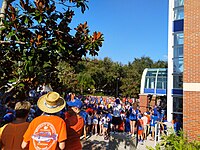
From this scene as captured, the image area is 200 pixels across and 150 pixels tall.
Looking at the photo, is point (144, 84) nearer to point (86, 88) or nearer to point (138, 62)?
point (86, 88)

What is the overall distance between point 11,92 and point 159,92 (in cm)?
1838

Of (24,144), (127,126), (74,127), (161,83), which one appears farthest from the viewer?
(161,83)

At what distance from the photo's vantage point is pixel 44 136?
294 centimetres

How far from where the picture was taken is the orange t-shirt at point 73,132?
3387 millimetres

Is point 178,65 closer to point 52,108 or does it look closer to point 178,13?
point 178,13

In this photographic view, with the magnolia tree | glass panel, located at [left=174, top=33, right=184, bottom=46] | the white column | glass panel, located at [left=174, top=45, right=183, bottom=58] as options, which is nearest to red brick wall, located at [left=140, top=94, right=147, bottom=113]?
the white column

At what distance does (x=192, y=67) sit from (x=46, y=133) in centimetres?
841

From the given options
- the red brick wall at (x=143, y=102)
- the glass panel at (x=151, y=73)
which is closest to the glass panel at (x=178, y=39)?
the glass panel at (x=151, y=73)

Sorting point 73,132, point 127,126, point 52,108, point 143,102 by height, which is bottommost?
point 127,126

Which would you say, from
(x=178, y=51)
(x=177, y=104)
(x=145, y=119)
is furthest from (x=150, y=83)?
(x=145, y=119)

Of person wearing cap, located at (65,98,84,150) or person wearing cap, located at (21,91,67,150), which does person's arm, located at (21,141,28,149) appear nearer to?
person wearing cap, located at (21,91,67,150)

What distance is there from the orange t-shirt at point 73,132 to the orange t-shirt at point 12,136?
1.99 feet

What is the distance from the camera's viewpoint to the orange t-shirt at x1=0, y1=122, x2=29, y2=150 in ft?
10.4

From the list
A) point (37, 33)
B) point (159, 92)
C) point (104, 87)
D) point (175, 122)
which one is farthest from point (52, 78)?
point (104, 87)
